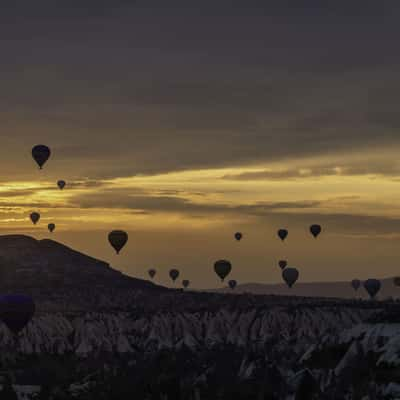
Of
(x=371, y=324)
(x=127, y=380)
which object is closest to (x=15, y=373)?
(x=127, y=380)

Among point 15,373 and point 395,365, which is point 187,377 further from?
point 395,365

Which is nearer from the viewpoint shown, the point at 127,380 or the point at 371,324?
the point at 371,324

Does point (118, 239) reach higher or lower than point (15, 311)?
higher

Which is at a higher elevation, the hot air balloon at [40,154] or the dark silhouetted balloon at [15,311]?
the hot air balloon at [40,154]

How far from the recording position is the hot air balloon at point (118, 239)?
17988 centimetres

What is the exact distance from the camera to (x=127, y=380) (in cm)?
17175

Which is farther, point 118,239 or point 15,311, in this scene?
A: point 118,239

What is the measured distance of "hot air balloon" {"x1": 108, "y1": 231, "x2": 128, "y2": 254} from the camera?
180 m

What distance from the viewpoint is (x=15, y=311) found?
509 ft

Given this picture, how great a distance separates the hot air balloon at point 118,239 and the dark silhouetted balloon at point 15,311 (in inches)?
953

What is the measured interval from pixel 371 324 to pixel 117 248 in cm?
5482

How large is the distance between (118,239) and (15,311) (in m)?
32.9

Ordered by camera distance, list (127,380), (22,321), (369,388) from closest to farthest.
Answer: (369,388) < (22,321) < (127,380)

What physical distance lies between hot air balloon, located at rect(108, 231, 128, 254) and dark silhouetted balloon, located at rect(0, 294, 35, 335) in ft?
79.5
